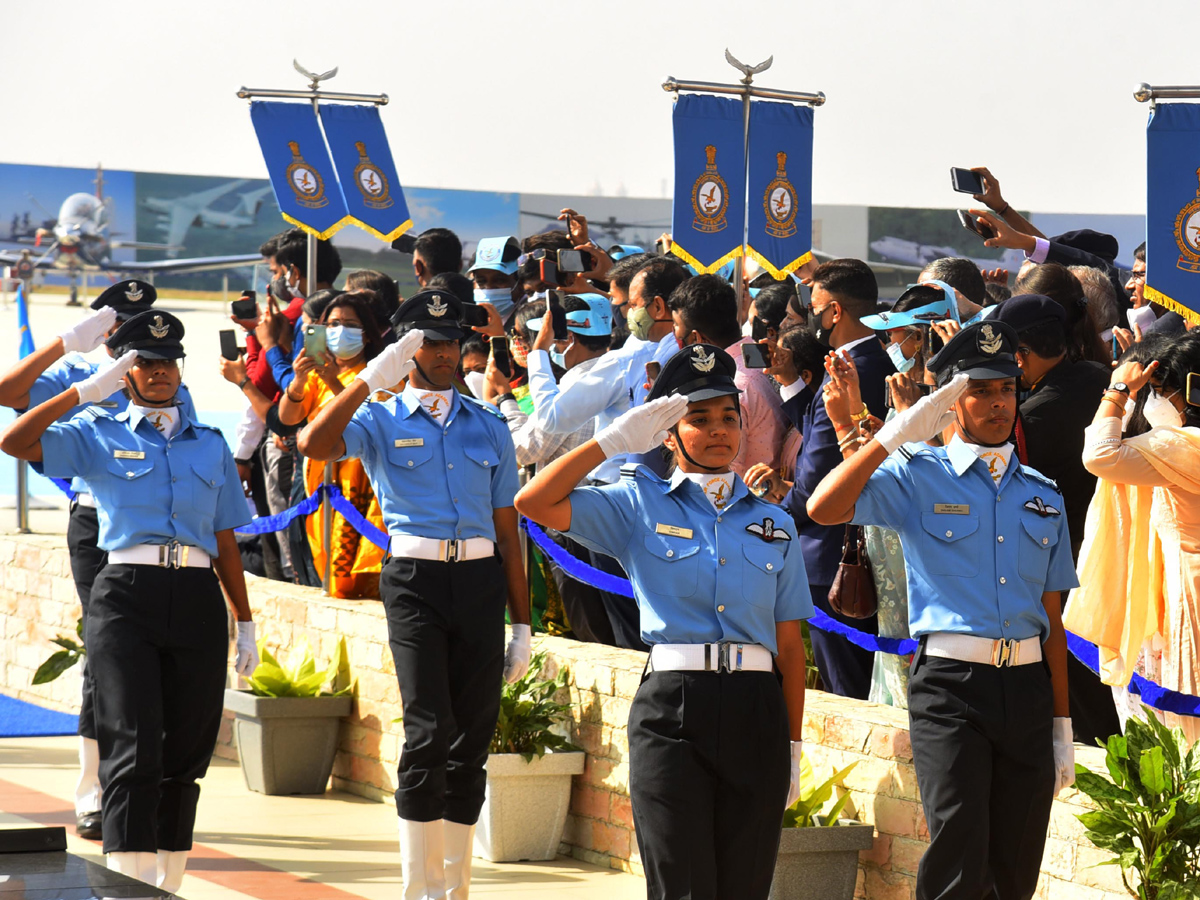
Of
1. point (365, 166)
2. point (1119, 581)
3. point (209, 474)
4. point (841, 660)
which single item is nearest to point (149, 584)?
point (209, 474)

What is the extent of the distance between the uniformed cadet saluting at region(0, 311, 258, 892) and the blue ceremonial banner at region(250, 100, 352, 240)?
12.2ft

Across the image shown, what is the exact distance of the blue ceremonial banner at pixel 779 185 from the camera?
894cm

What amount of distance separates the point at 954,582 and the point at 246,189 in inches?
963

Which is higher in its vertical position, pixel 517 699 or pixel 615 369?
pixel 615 369

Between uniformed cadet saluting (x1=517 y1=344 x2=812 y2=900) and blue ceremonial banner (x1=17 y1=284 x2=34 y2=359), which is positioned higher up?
blue ceremonial banner (x1=17 y1=284 x2=34 y2=359)

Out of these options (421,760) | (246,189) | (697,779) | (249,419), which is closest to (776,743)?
(697,779)

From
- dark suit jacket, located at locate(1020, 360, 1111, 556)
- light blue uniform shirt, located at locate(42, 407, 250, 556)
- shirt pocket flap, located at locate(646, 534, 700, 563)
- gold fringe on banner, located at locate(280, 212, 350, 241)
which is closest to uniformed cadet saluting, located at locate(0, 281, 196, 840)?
light blue uniform shirt, located at locate(42, 407, 250, 556)

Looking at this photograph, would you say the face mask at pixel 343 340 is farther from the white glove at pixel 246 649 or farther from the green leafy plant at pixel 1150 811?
the green leafy plant at pixel 1150 811

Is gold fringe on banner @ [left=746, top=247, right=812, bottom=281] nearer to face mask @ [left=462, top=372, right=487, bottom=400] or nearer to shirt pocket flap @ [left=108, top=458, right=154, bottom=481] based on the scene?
face mask @ [left=462, top=372, right=487, bottom=400]

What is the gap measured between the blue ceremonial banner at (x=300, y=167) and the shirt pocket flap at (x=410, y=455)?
3.78 m

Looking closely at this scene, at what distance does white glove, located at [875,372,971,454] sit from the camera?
178 inches

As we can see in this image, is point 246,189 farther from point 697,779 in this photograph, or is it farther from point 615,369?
point 697,779

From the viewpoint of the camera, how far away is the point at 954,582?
183 inches

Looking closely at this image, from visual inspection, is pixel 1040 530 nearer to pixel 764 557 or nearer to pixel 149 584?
pixel 764 557
